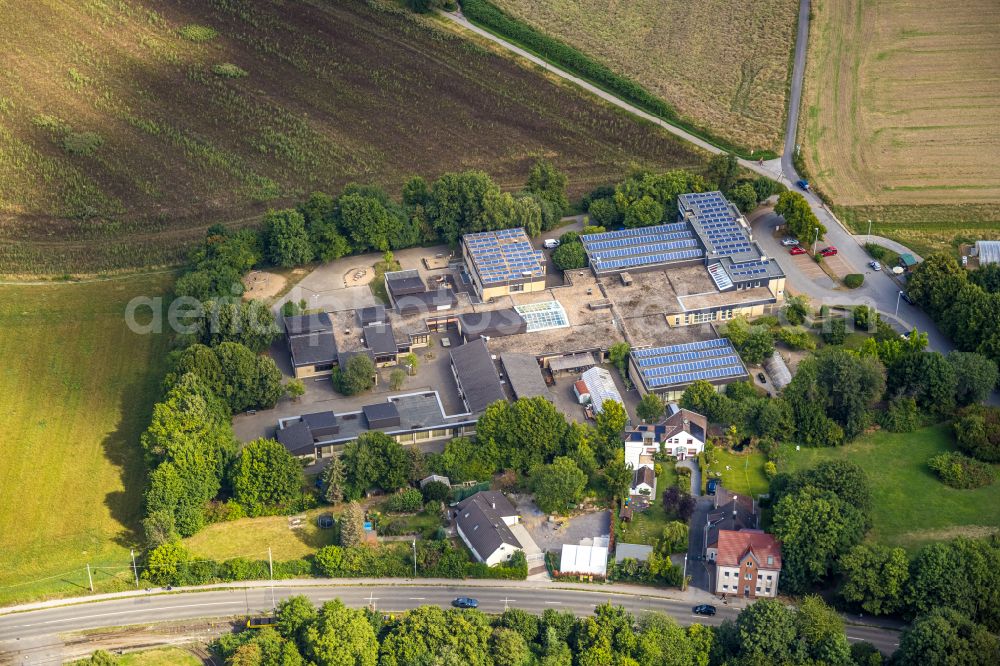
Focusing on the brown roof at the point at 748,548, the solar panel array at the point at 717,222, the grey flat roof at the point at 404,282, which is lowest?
the brown roof at the point at 748,548

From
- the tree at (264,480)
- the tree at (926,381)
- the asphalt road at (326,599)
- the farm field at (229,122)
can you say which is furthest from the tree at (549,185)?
the asphalt road at (326,599)

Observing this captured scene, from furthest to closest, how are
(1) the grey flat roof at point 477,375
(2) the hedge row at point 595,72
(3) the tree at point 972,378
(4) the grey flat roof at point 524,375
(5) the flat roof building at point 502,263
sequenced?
1. (2) the hedge row at point 595,72
2. (5) the flat roof building at point 502,263
3. (4) the grey flat roof at point 524,375
4. (1) the grey flat roof at point 477,375
5. (3) the tree at point 972,378

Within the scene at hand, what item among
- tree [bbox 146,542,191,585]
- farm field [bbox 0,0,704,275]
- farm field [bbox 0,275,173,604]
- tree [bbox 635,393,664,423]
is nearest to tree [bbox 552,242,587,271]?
farm field [bbox 0,0,704,275]

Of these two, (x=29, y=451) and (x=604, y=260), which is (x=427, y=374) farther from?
(x=29, y=451)

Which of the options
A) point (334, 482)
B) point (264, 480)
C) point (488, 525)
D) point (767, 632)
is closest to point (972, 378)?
point (767, 632)

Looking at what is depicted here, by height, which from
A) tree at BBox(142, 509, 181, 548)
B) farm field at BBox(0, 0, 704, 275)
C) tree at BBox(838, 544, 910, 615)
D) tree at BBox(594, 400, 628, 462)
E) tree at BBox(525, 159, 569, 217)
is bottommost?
tree at BBox(838, 544, 910, 615)

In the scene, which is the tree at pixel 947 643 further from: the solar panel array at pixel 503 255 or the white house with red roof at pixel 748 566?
the solar panel array at pixel 503 255

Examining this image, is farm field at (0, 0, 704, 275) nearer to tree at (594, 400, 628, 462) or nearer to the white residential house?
tree at (594, 400, 628, 462)

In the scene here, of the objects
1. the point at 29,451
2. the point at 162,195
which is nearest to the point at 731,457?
the point at 29,451
